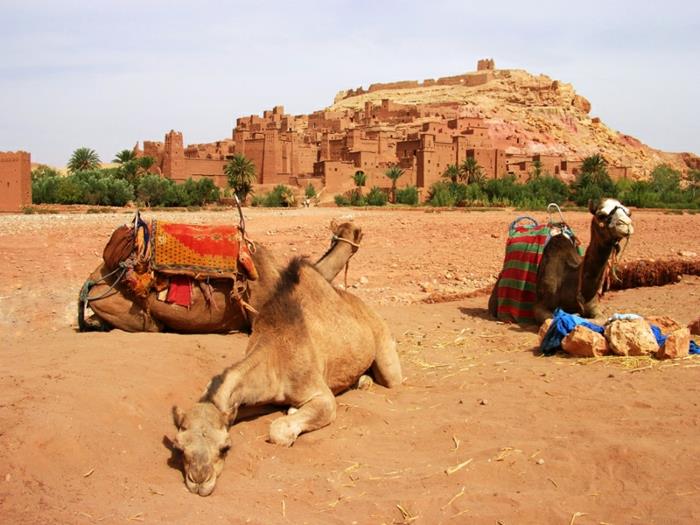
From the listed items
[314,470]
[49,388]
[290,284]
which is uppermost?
[290,284]

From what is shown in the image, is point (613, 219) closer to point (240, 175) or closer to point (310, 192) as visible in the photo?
point (310, 192)

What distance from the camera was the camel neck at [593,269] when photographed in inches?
332

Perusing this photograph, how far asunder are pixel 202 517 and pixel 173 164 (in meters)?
63.1

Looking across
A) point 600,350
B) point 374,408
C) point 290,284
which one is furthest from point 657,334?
point 290,284

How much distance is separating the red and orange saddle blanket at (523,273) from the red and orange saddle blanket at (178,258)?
13.6 ft

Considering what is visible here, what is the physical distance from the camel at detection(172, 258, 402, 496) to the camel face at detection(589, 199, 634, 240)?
10.0 ft

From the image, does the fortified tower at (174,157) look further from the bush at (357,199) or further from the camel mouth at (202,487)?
the camel mouth at (202,487)

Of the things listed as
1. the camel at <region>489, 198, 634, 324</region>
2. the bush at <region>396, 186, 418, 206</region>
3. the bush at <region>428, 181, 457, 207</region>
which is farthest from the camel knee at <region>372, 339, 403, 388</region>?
the bush at <region>396, 186, 418, 206</region>

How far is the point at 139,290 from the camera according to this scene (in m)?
6.42

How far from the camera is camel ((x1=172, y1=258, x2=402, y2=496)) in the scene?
389 centimetres

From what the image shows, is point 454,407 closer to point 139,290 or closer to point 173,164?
point 139,290

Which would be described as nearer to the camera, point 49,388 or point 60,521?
point 60,521

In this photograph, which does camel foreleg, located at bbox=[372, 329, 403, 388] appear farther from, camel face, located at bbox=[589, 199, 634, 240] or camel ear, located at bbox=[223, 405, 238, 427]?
camel face, located at bbox=[589, 199, 634, 240]

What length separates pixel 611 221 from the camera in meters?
8.13
